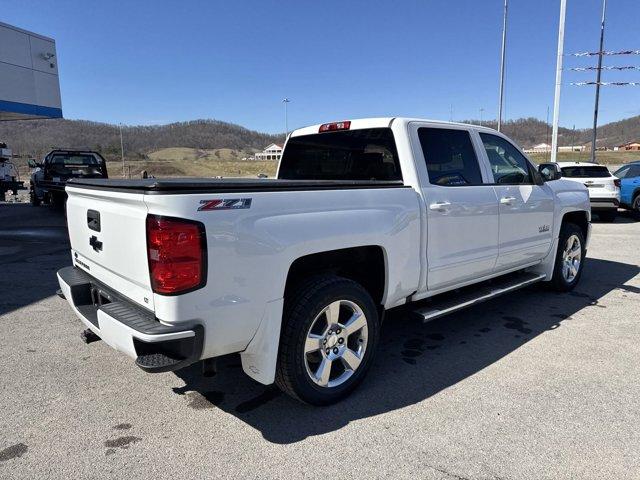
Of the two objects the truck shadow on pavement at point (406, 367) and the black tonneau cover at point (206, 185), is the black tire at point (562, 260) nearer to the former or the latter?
the truck shadow on pavement at point (406, 367)

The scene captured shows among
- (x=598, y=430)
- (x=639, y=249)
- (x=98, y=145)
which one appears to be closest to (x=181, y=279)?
(x=598, y=430)

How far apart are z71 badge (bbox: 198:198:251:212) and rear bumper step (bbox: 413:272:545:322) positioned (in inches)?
70.5

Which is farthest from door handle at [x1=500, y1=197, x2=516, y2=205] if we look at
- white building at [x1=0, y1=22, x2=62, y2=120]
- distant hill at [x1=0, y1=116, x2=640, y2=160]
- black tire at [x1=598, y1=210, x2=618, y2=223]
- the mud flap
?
distant hill at [x1=0, y1=116, x2=640, y2=160]

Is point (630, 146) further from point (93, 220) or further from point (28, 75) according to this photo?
point (93, 220)

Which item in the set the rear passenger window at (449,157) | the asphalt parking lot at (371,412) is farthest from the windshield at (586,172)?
the rear passenger window at (449,157)

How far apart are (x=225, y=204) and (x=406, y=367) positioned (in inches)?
84.5

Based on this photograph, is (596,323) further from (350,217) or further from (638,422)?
(350,217)

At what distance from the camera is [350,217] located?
312cm

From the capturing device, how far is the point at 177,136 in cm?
13875

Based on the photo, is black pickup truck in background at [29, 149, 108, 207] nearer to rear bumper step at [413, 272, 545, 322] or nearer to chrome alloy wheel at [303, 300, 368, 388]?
rear bumper step at [413, 272, 545, 322]

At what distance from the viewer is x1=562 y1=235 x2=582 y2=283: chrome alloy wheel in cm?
580

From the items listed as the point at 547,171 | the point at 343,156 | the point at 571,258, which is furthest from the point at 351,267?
the point at 571,258

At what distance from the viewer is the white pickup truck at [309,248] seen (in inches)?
96.3

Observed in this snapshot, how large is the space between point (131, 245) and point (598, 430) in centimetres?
301
